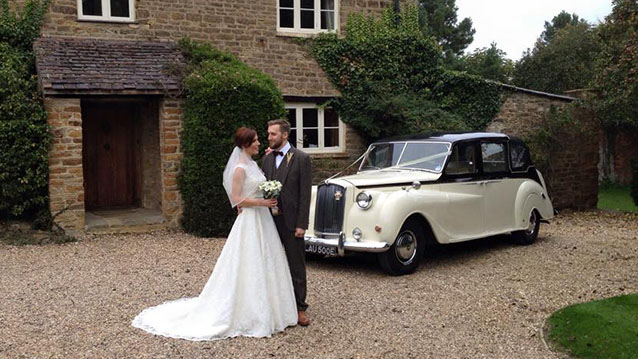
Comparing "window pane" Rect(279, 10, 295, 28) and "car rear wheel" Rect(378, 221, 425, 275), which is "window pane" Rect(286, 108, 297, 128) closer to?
"window pane" Rect(279, 10, 295, 28)

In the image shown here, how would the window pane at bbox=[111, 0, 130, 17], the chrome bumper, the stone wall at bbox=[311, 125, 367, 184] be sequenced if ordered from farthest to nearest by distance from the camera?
the stone wall at bbox=[311, 125, 367, 184] < the window pane at bbox=[111, 0, 130, 17] < the chrome bumper

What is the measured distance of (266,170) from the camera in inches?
237

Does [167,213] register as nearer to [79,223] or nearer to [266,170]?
[79,223]

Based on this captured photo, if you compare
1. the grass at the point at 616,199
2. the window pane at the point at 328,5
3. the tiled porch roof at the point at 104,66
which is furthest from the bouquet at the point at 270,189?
the grass at the point at 616,199

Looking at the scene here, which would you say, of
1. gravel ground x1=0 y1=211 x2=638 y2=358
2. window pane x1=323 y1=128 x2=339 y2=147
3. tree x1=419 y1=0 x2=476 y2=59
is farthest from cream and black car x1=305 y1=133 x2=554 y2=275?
tree x1=419 y1=0 x2=476 y2=59

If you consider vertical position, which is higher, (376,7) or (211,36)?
(376,7)

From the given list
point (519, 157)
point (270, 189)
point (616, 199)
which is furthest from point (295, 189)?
point (616, 199)

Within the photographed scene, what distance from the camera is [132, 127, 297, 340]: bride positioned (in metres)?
5.46

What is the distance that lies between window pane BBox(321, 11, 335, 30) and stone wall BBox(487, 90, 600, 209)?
485 centimetres

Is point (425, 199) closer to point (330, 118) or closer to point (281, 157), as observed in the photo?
point (281, 157)

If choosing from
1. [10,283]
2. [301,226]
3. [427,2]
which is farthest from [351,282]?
[427,2]

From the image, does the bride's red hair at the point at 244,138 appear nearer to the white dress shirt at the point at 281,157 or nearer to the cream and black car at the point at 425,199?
the white dress shirt at the point at 281,157

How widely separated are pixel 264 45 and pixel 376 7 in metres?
3.16

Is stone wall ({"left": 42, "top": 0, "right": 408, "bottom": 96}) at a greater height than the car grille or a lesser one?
greater
